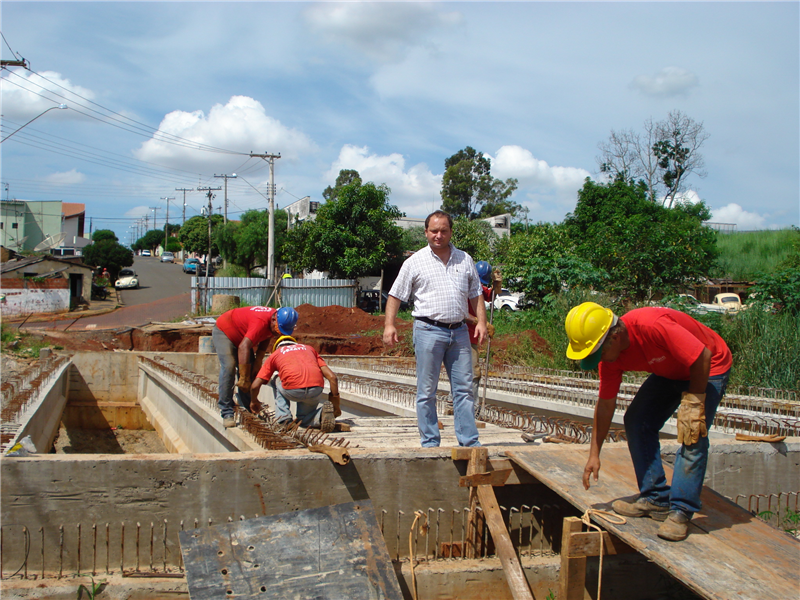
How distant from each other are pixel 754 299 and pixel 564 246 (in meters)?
10.9

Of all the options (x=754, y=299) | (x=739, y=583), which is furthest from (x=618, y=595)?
(x=754, y=299)

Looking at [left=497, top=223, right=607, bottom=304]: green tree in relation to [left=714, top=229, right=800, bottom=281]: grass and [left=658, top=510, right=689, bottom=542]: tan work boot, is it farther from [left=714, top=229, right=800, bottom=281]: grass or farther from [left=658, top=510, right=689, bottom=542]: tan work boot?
[left=658, top=510, right=689, bottom=542]: tan work boot

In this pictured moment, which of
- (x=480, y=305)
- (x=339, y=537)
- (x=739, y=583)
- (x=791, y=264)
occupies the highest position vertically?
(x=791, y=264)

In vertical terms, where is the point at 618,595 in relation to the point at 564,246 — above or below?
below

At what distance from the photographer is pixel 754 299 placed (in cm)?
1103

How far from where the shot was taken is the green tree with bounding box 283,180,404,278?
27.2m

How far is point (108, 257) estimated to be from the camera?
141 ft

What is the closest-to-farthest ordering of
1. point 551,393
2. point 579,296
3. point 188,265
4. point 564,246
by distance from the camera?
1. point 551,393
2. point 579,296
3. point 564,246
4. point 188,265

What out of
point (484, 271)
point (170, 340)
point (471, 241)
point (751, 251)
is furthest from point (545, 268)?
point (751, 251)

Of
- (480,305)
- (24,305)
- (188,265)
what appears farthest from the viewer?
(188,265)

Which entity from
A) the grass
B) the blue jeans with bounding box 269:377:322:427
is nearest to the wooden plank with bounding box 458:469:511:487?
the blue jeans with bounding box 269:377:322:427

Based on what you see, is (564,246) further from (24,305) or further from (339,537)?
(24,305)

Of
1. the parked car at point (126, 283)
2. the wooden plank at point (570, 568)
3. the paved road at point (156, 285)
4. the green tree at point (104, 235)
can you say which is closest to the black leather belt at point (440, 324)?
the wooden plank at point (570, 568)

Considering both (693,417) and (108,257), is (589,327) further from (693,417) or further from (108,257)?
(108,257)
